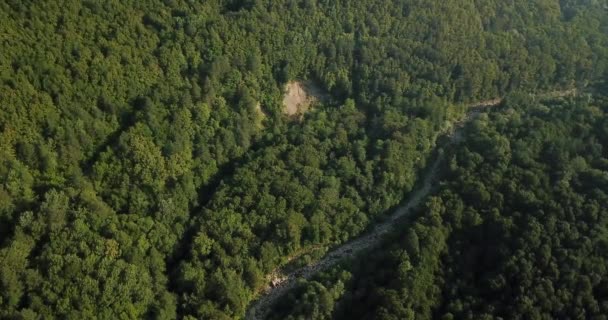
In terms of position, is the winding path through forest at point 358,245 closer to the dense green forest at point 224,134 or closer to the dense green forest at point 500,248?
the dense green forest at point 224,134

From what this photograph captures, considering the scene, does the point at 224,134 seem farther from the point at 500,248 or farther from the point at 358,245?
the point at 500,248

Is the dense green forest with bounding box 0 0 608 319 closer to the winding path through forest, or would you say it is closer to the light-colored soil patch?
the light-colored soil patch

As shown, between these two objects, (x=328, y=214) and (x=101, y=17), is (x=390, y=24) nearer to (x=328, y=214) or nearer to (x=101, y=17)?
(x=328, y=214)

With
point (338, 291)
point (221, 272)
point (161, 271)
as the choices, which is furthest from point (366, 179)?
point (161, 271)

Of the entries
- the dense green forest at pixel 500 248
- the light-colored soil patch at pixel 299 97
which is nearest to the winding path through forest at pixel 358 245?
the dense green forest at pixel 500 248

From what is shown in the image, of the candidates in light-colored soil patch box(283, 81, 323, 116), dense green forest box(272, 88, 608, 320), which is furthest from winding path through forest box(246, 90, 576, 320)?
light-colored soil patch box(283, 81, 323, 116)

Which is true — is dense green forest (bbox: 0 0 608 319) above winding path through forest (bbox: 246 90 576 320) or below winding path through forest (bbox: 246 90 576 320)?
above
